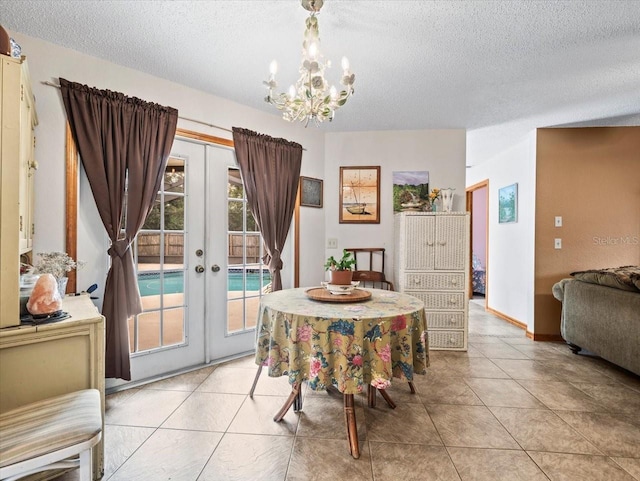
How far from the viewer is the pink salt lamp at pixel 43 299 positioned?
1458 mm

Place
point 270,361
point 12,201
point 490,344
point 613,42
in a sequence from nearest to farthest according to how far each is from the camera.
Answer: point 12,201 < point 270,361 < point 613,42 < point 490,344

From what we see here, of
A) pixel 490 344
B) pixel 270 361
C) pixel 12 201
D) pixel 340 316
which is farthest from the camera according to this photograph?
pixel 490 344

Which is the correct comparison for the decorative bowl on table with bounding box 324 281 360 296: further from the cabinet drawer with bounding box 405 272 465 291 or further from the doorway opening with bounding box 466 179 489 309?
the doorway opening with bounding box 466 179 489 309

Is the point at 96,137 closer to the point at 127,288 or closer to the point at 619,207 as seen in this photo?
the point at 127,288

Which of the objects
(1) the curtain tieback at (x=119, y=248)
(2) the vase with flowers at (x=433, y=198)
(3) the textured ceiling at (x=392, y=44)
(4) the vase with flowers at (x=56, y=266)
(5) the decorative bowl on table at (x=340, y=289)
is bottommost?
(5) the decorative bowl on table at (x=340, y=289)

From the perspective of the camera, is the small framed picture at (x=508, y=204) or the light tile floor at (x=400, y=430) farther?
the small framed picture at (x=508, y=204)

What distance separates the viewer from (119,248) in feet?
7.68

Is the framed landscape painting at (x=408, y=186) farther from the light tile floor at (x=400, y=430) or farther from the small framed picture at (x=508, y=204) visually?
the light tile floor at (x=400, y=430)

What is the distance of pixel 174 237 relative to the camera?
2742 millimetres

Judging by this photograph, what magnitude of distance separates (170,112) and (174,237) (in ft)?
3.34

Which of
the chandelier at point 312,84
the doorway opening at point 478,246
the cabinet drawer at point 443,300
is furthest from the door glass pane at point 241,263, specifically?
the doorway opening at point 478,246

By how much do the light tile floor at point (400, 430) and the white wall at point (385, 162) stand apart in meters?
1.65

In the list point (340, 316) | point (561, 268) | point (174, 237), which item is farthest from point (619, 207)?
point (174, 237)

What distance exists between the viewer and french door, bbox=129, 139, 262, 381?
2646mm
